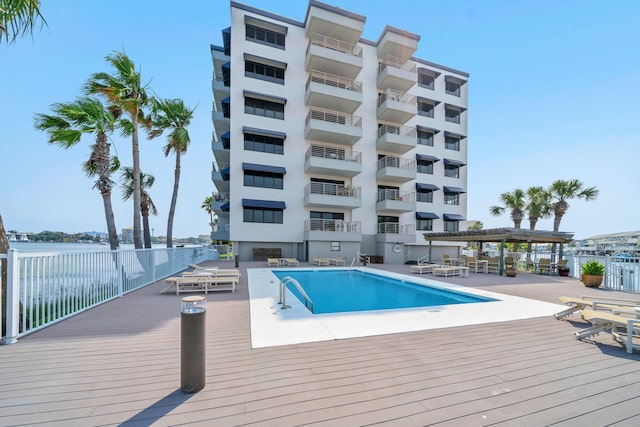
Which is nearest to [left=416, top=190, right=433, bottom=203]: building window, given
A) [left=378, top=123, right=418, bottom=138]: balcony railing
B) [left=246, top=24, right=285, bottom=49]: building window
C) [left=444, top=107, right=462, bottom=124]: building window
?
[left=378, top=123, right=418, bottom=138]: balcony railing

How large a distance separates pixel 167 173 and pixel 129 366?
20.1 metres

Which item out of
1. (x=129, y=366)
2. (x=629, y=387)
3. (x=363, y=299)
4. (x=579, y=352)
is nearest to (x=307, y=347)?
(x=129, y=366)

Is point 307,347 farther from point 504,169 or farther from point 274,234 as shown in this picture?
point 504,169

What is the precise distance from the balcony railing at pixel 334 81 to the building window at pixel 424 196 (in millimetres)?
11371

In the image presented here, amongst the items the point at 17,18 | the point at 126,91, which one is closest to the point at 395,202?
the point at 126,91

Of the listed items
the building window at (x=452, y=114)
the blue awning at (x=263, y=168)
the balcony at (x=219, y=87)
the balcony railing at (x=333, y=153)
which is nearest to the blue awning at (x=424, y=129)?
the building window at (x=452, y=114)

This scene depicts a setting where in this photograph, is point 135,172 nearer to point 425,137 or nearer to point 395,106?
point 395,106

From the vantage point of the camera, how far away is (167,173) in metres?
20.4

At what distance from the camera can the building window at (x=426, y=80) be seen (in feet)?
88.4

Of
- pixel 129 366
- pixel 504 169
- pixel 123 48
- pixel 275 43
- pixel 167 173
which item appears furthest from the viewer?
pixel 504 169

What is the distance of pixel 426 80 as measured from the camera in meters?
27.3

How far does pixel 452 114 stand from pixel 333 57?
14.9 meters

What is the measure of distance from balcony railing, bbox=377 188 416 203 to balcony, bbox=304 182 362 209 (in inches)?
115

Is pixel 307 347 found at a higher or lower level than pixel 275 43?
lower
